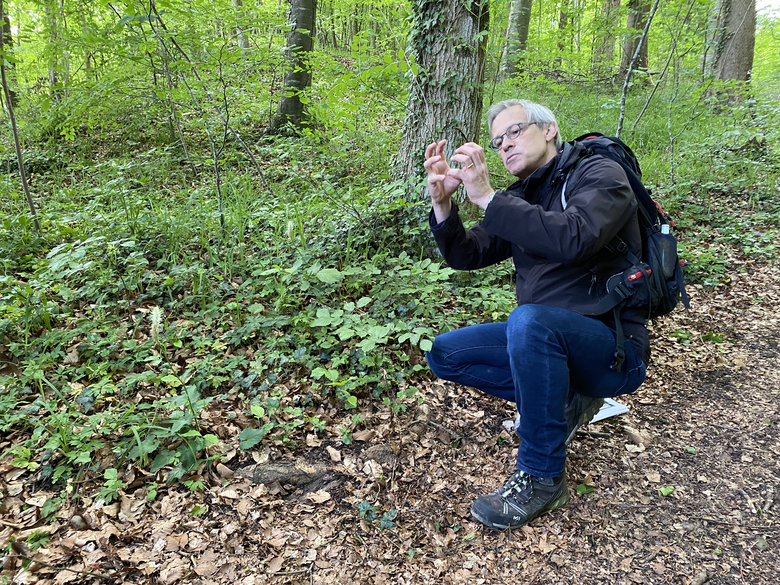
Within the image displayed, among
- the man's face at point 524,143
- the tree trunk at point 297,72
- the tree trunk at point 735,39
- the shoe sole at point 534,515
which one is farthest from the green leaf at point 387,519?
the tree trunk at point 735,39

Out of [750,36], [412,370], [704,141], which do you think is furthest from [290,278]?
[750,36]

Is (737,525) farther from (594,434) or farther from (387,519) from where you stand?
(387,519)

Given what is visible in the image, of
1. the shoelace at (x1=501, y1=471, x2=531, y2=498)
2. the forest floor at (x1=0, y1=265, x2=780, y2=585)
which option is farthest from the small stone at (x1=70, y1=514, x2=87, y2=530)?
the shoelace at (x1=501, y1=471, x2=531, y2=498)

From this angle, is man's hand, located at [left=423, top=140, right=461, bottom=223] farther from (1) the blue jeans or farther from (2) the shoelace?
(2) the shoelace

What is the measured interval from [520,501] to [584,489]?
0.43 metres

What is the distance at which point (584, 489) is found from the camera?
216cm

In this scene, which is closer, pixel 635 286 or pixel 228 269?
pixel 635 286

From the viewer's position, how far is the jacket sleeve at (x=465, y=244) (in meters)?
2.34

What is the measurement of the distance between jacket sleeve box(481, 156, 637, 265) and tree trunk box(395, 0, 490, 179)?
78.3 inches

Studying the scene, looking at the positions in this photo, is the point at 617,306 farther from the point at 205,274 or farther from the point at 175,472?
the point at 205,274

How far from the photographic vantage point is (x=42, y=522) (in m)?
1.85

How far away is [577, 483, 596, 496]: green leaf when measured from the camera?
7.02 feet

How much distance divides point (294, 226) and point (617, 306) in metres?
2.79

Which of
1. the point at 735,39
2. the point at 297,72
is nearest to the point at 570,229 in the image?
the point at 297,72
